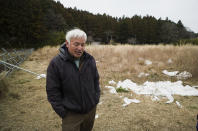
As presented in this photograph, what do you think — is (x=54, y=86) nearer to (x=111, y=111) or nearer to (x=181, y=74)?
(x=111, y=111)

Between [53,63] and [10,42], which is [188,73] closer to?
[53,63]

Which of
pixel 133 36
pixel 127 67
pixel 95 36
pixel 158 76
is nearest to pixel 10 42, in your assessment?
pixel 127 67

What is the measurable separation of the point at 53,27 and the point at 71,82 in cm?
2967

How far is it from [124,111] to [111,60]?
15.4 ft

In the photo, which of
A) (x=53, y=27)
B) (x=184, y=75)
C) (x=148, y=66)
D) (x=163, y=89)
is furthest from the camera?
(x=53, y=27)

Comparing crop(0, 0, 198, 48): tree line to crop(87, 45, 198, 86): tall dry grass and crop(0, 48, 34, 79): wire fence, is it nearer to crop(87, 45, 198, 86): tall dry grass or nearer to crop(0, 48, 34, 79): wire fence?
crop(87, 45, 198, 86): tall dry grass

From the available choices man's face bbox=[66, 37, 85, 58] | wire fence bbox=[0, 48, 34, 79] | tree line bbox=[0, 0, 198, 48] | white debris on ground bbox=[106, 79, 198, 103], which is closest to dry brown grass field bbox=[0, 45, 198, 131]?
white debris on ground bbox=[106, 79, 198, 103]

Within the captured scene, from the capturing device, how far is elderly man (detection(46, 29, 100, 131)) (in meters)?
1.34

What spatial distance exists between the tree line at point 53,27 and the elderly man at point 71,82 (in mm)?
13315

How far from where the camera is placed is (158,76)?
5.31 meters

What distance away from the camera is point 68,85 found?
1.37m

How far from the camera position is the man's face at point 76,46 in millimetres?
1362

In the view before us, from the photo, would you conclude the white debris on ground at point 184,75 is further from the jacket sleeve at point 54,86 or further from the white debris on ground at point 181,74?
the jacket sleeve at point 54,86

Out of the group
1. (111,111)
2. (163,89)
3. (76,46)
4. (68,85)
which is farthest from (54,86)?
(163,89)
